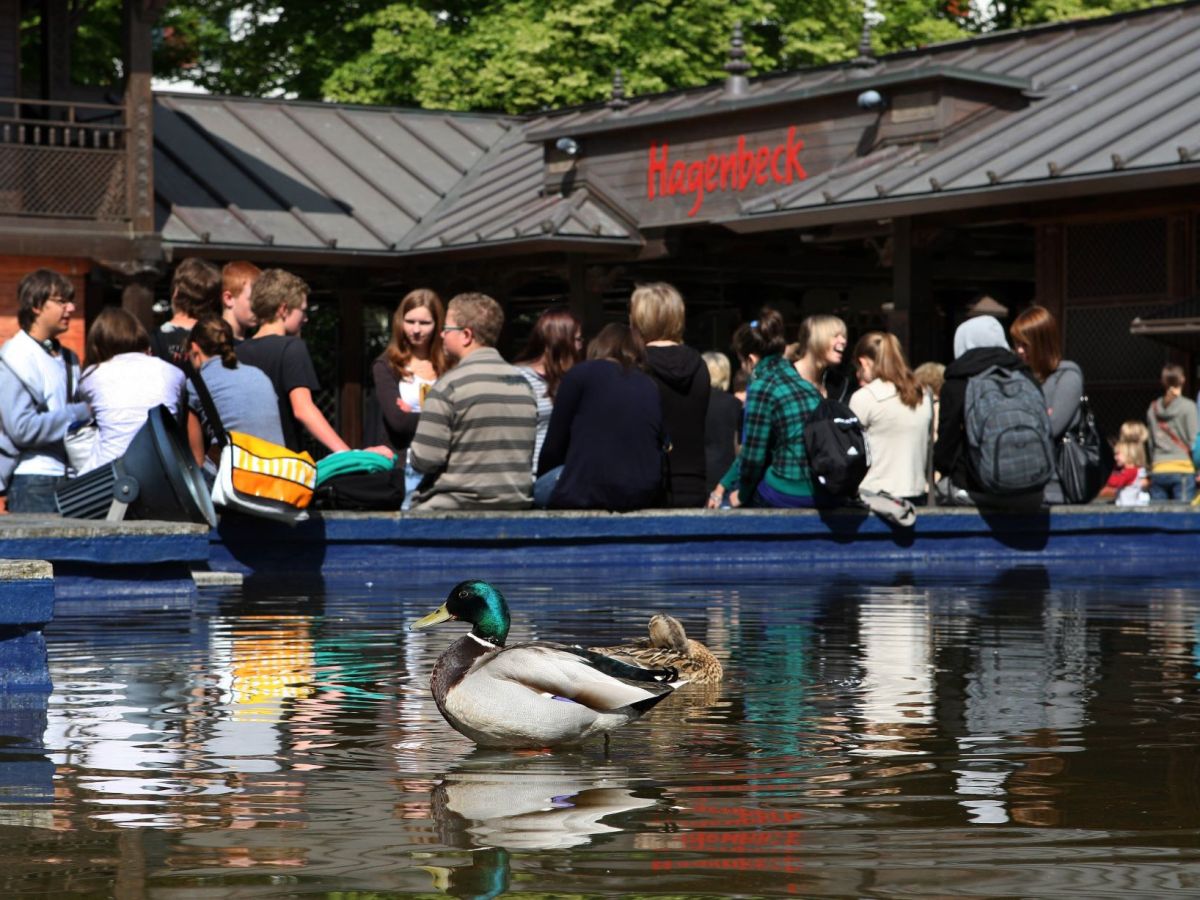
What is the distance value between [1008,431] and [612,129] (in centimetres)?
1179

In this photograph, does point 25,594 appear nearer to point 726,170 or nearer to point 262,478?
point 262,478

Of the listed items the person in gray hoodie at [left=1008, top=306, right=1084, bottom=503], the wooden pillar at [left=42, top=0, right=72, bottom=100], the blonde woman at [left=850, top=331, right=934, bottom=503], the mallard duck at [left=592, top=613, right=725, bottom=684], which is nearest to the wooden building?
the wooden pillar at [left=42, top=0, right=72, bottom=100]

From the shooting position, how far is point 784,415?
13.4 metres

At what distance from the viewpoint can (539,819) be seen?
5.22 m

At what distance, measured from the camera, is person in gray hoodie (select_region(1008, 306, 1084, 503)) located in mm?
14430

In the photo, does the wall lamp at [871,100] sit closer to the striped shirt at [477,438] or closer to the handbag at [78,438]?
the striped shirt at [477,438]

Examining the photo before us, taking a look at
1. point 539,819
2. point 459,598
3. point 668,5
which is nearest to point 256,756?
point 459,598

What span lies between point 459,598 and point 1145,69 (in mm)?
15722

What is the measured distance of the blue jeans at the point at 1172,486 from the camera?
66.2 feet

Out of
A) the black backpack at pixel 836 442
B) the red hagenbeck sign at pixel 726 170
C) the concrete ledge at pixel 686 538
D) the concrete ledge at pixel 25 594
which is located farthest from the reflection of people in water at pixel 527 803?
the red hagenbeck sign at pixel 726 170

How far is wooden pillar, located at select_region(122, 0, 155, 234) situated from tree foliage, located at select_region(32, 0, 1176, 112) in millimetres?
11566

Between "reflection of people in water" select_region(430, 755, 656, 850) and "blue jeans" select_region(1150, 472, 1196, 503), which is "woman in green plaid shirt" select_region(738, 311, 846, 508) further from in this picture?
"reflection of people in water" select_region(430, 755, 656, 850)

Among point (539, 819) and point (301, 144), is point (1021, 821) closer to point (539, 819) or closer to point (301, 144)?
point (539, 819)

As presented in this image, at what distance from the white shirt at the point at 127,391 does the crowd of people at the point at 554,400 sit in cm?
1
